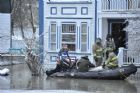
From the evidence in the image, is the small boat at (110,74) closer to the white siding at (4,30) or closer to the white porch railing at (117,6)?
the white porch railing at (117,6)

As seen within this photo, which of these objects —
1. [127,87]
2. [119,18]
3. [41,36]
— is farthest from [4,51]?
[127,87]

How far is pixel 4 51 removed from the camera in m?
40.1

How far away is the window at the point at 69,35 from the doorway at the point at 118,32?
259cm

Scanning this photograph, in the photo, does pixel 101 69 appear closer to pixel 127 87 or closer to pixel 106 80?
pixel 106 80

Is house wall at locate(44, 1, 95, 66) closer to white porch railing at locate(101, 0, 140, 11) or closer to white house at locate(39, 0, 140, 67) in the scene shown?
white house at locate(39, 0, 140, 67)

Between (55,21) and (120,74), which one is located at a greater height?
(55,21)

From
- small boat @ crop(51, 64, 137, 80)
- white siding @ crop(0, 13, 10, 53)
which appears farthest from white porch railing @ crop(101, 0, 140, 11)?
white siding @ crop(0, 13, 10, 53)

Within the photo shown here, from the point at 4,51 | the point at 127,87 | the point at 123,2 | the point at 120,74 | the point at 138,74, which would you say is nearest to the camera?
the point at 127,87

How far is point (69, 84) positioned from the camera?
23812mm

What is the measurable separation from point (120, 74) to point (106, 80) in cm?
76

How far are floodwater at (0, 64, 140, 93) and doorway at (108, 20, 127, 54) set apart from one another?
7.84 metres

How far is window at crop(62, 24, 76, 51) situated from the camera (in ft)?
108

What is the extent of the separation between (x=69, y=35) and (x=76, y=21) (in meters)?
1.01

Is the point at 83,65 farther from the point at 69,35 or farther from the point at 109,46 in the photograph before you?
the point at 69,35
